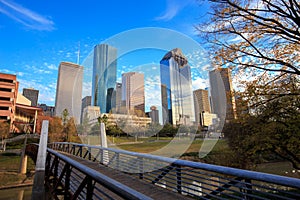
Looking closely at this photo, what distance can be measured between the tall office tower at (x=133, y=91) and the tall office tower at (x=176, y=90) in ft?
1.97

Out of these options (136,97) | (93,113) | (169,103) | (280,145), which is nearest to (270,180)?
(169,103)

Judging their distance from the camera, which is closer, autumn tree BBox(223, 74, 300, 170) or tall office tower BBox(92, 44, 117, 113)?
tall office tower BBox(92, 44, 117, 113)

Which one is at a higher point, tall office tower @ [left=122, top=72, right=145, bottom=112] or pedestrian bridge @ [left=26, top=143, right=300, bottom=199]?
tall office tower @ [left=122, top=72, right=145, bottom=112]

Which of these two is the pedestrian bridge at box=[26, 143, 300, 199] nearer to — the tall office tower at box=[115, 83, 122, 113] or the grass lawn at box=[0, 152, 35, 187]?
Result: the tall office tower at box=[115, 83, 122, 113]

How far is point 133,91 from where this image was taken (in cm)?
532

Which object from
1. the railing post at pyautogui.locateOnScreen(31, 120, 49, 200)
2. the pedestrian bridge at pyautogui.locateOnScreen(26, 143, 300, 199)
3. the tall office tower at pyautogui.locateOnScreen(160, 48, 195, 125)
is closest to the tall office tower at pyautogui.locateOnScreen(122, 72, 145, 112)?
the tall office tower at pyautogui.locateOnScreen(160, 48, 195, 125)

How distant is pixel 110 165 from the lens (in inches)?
290

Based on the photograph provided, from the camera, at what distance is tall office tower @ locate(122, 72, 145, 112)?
5344mm

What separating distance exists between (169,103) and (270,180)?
3373 mm

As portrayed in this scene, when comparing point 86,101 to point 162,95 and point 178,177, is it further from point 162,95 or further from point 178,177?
point 178,177

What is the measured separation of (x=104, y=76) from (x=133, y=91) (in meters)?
0.94

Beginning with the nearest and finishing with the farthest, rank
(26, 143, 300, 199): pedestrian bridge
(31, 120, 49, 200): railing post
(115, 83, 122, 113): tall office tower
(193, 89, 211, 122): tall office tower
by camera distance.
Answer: (26, 143, 300, 199): pedestrian bridge, (193, 89, 211, 122): tall office tower, (115, 83, 122, 113): tall office tower, (31, 120, 49, 200): railing post

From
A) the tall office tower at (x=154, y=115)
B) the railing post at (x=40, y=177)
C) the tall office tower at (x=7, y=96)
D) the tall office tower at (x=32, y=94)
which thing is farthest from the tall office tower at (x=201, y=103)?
the tall office tower at (x=32, y=94)

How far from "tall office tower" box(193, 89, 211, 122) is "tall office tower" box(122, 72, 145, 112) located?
4.87 ft
